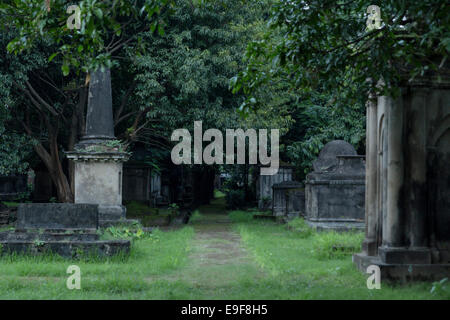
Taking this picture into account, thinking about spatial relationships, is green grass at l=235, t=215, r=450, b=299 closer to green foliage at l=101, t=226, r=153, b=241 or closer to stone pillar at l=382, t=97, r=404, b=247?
stone pillar at l=382, t=97, r=404, b=247

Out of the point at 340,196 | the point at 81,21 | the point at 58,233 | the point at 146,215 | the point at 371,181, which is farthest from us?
the point at 146,215

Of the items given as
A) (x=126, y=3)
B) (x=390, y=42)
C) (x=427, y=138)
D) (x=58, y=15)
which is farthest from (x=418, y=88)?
(x=58, y=15)

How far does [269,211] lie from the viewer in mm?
23875

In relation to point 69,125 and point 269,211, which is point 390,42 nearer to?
point 69,125

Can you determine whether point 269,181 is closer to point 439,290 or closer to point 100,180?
point 100,180

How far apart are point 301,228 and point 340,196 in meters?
1.47

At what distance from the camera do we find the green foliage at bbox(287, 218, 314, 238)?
14188 millimetres

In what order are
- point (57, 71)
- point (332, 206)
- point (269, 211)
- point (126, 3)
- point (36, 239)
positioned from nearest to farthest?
point (126, 3) → point (36, 239) → point (332, 206) → point (57, 71) → point (269, 211)

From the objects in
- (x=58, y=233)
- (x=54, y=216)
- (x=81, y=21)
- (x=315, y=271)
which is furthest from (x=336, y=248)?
(x=81, y=21)

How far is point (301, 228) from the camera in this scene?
14.9m

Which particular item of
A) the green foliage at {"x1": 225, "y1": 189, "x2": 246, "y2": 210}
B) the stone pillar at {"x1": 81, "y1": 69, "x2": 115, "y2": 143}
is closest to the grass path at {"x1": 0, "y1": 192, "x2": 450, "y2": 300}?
the stone pillar at {"x1": 81, "y1": 69, "x2": 115, "y2": 143}

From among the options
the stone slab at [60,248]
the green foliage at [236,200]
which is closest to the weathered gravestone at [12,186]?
the green foliage at [236,200]

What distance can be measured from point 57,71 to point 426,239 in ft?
46.8

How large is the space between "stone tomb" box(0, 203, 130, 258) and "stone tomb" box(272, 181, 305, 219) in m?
9.68
